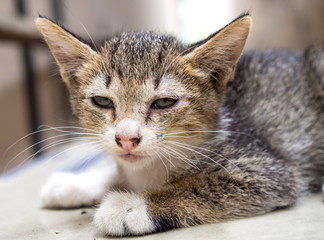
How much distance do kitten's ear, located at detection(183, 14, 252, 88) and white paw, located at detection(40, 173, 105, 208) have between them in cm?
92

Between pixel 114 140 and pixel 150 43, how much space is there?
59 centimetres

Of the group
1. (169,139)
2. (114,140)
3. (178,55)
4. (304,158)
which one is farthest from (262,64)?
(114,140)

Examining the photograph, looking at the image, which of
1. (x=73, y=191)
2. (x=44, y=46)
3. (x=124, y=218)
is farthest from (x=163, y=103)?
(x=44, y=46)

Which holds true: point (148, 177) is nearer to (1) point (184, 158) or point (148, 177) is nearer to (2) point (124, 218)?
(1) point (184, 158)

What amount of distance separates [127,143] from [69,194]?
764 mm

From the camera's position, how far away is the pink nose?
5.59 feet

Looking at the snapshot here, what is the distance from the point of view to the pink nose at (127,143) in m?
1.70

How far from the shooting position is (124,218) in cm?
171

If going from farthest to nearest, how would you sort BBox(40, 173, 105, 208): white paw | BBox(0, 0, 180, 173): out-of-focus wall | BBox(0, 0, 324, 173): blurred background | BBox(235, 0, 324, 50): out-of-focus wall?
BBox(235, 0, 324, 50): out-of-focus wall → BBox(0, 0, 324, 173): blurred background → BBox(0, 0, 180, 173): out-of-focus wall → BBox(40, 173, 105, 208): white paw

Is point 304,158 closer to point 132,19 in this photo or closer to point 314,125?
point 314,125

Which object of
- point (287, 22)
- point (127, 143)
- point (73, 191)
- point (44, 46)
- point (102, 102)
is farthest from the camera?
point (287, 22)

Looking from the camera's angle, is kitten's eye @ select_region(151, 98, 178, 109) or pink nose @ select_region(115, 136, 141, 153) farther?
kitten's eye @ select_region(151, 98, 178, 109)

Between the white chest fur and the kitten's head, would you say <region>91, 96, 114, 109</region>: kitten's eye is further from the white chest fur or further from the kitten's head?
the white chest fur

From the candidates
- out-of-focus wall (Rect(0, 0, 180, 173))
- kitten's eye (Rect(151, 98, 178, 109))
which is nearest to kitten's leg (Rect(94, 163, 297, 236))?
kitten's eye (Rect(151, 98, 178, 109))
